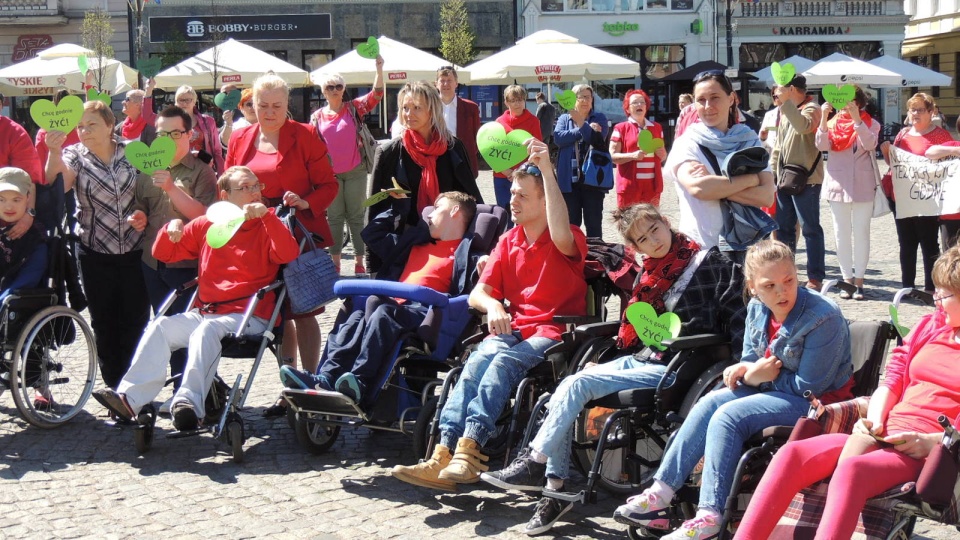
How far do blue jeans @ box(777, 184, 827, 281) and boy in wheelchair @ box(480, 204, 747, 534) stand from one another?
4.97 metres

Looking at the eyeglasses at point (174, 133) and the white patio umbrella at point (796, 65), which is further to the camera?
the white patio umbrella at point (796, 65)

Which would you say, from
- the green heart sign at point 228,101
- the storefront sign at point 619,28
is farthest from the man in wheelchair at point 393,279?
the storefront sign at point 619,28

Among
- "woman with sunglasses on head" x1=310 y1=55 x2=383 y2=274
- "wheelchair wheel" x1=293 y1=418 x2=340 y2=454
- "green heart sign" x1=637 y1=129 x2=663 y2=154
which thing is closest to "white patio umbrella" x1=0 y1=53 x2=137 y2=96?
"woman with sunglasses on head" x1=310 y1=55 x2=383 y2=274

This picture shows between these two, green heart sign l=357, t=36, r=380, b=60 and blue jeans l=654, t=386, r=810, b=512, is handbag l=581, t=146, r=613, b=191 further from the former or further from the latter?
blue jeans l=654, t=386, r=810, b=512

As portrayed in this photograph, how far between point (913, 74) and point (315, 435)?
25.7 m

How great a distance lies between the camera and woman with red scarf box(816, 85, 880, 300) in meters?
9.94

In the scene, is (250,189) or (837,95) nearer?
(250,189)

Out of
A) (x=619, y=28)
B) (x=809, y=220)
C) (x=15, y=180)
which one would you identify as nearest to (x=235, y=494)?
(x=15, y=180)

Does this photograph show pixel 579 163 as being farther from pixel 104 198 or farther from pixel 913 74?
pixel 913 74

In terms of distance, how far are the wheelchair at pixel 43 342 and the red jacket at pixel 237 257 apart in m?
0.76

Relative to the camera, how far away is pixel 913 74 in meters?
28.6

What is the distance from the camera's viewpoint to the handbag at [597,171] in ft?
36.8

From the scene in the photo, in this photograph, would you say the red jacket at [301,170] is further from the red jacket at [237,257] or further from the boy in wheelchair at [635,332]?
the boy in wheelchair at [635,332]

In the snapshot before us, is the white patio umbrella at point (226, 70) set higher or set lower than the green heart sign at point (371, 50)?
higher
